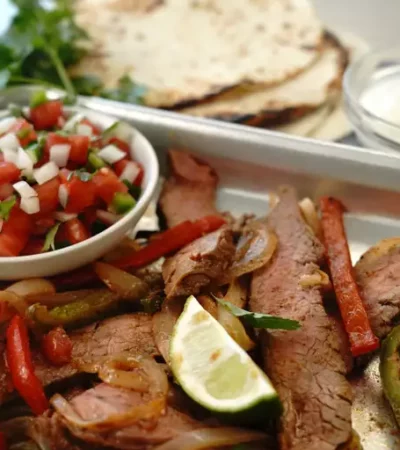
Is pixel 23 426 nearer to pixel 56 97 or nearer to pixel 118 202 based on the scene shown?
pixel 118 202

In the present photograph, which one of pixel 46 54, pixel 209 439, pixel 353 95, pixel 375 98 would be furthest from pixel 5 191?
pixel 375 98

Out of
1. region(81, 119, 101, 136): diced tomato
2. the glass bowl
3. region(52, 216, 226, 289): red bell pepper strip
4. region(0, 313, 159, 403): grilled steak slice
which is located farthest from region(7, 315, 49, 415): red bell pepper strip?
the glass bowl

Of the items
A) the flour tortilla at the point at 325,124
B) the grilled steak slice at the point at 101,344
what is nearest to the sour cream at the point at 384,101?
the flour tortilla at the point at 325,124

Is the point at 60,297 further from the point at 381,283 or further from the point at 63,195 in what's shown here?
the point at 381,283

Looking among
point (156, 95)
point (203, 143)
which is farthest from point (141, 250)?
point (156, 95)

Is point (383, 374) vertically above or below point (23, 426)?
above

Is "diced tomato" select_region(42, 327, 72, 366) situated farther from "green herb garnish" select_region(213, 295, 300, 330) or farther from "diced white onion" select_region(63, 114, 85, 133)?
"diced white onion" select_region(63, 114, 85, 133)
